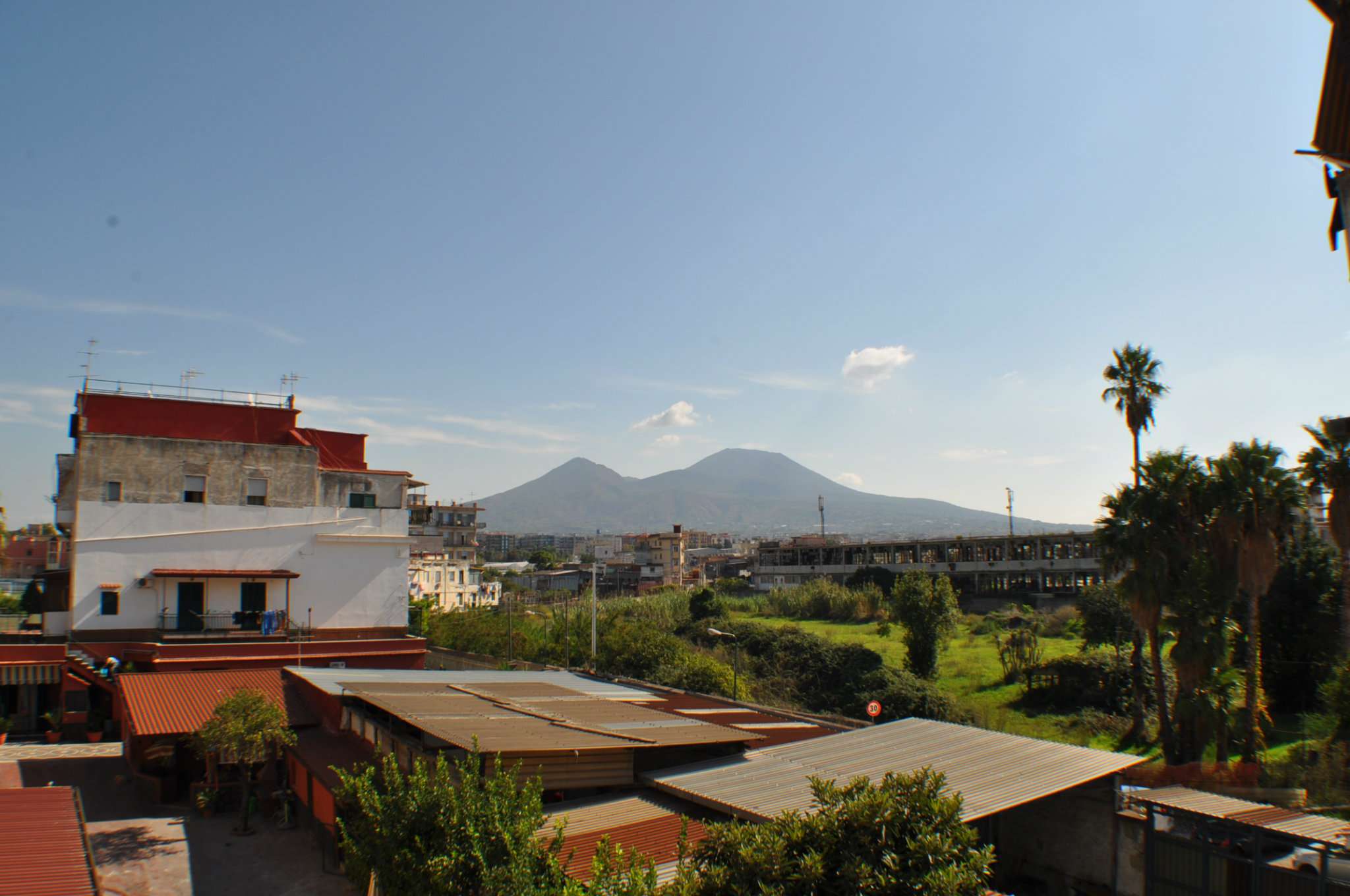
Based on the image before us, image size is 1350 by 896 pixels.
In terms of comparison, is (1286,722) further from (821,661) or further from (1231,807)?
(1231,807)

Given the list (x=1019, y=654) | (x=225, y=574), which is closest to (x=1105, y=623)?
(x=1019, y=654)

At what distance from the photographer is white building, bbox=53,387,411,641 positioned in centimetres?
2872

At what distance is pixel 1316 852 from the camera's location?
12406 mm

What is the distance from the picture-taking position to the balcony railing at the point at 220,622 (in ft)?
95.7

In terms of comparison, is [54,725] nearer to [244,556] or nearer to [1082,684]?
[244,556]

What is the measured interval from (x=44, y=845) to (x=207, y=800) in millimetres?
10436

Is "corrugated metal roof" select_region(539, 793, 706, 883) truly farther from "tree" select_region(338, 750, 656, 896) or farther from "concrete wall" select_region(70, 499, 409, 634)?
"concrete wall" select_region(70, 499, 409, 634)

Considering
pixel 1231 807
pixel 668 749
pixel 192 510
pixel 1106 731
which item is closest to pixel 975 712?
pixel 1106 731

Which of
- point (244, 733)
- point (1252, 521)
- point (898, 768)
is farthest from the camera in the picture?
point (1252, 521)

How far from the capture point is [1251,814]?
506 inches

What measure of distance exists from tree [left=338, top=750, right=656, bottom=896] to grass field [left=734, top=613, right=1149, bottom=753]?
22033 mm

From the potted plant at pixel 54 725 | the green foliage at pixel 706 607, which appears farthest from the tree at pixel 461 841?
the green foliage at pixel 706 607

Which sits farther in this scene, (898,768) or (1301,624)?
(1301,624)

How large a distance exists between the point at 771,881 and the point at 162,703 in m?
19.8
